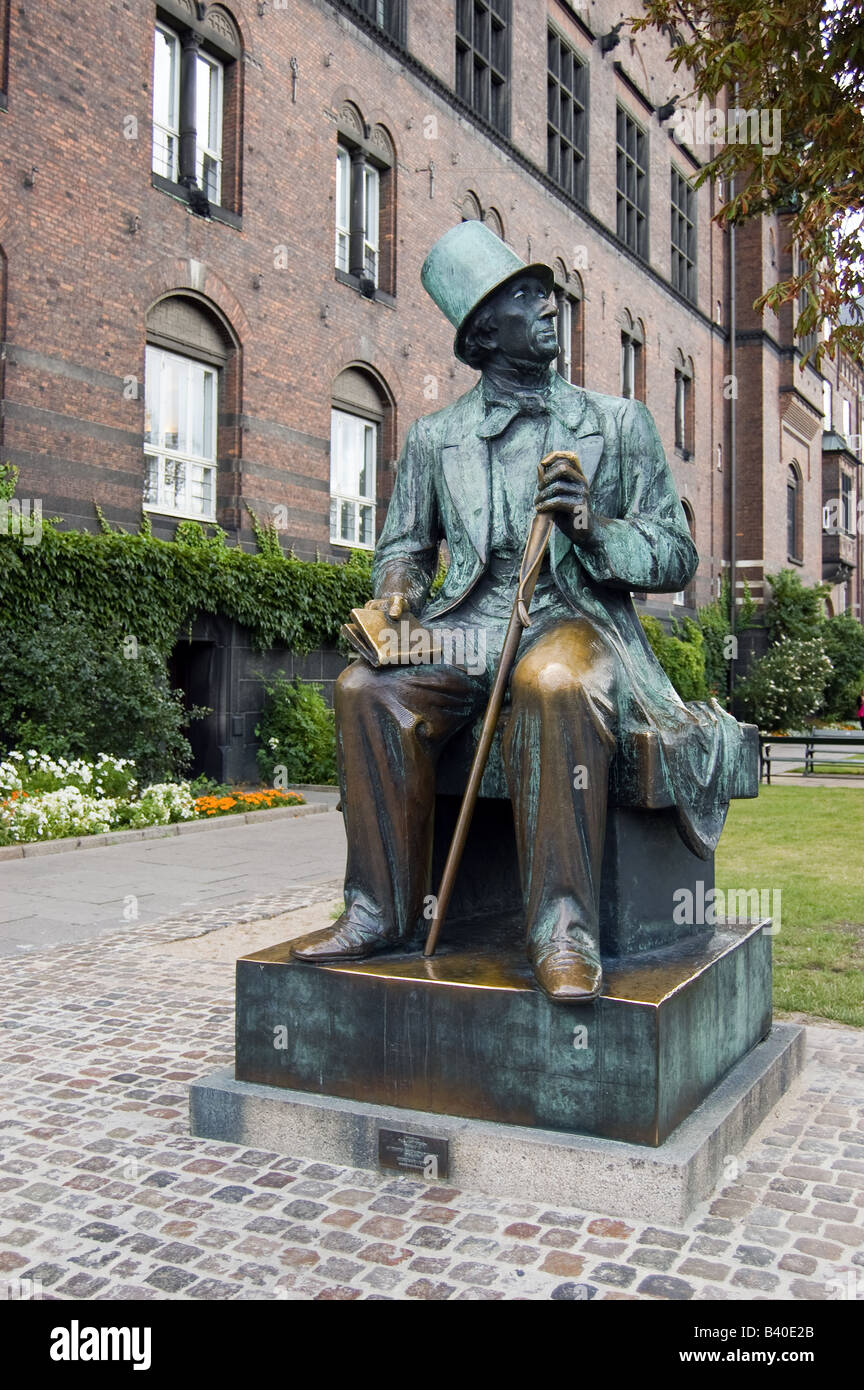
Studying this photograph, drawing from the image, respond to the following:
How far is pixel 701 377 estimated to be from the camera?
3434 cm

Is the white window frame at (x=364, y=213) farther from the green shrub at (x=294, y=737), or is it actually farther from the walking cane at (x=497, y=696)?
the walking cane at (x=497, y=696)

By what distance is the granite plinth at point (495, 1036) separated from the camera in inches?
124

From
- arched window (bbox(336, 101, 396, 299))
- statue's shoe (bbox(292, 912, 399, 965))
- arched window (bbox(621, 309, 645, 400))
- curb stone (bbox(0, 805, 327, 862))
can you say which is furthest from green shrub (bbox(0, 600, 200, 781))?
arched window (bbox(621, 309, 645, 400))

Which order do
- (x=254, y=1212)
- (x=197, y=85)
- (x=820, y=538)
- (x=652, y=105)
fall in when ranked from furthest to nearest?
(x=820, y=538)
(x=652, y=105)
(x=197, y=85)
(x=254, y=1212)

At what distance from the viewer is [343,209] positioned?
18.6 metres

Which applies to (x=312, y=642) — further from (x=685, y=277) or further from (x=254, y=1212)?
(x=685, y=277)

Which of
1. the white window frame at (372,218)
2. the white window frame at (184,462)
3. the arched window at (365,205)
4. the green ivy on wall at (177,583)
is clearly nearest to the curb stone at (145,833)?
the green ivy on wall at (177,583)

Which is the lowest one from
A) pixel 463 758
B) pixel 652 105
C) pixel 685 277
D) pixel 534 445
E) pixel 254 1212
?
pixel 254 1212

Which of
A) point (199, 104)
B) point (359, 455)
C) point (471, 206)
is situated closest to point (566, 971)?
point (199, 104)

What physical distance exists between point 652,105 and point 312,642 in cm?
2108

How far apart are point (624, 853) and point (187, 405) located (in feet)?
42.7

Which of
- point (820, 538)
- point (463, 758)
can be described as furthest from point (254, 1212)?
point (820, 538)

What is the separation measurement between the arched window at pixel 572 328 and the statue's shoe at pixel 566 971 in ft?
79.2

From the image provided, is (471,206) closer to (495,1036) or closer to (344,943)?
(344,943)
